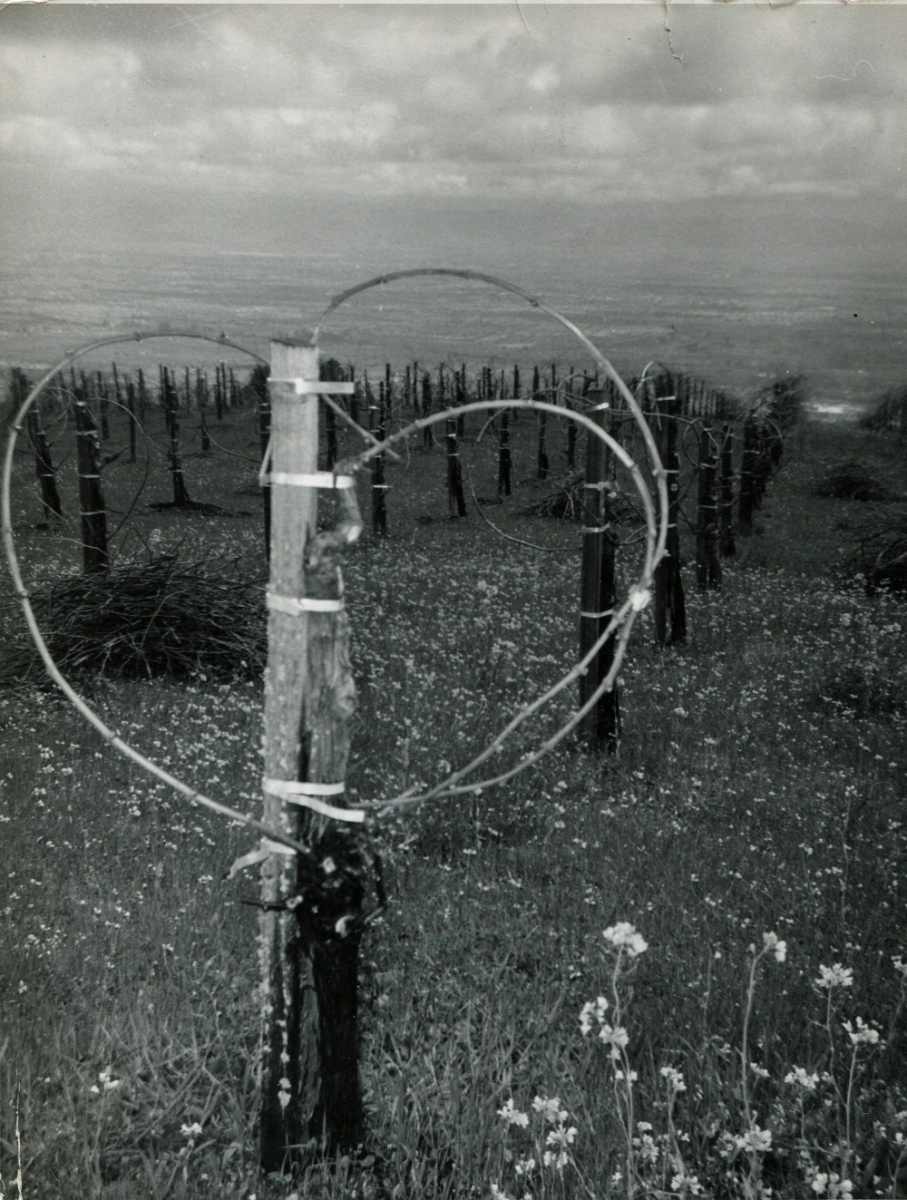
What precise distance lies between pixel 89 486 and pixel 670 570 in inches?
213

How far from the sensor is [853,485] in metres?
9.33

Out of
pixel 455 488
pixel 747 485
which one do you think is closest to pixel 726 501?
pixel 747 485

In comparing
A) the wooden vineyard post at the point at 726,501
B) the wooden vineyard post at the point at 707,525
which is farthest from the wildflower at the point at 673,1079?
the wooden vineyard post at the point at 726,501

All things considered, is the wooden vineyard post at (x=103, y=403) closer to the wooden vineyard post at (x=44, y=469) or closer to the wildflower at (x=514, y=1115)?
the wooden vineyard post at (x=44, y=469)

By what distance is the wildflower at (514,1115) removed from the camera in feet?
10.9

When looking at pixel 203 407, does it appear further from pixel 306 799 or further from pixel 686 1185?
pixel 686 1185

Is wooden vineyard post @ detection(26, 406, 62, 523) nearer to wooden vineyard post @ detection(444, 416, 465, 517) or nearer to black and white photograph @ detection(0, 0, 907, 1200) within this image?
black and white photograph @ detection(0, 0, 907, 1200)

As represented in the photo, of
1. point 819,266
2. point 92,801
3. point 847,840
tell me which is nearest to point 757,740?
point 847,840

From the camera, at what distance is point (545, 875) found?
5176mm

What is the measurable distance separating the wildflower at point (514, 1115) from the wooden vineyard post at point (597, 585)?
3527 mm

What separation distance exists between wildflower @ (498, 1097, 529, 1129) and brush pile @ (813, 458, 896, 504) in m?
7.05

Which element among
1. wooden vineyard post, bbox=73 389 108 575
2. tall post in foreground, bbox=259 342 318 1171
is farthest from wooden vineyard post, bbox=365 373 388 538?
tall post in foreground, bbox=259 342 318 1171

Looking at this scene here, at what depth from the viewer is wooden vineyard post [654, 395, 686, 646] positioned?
926cm

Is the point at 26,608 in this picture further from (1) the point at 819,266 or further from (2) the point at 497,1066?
(1) the point at 819,266
